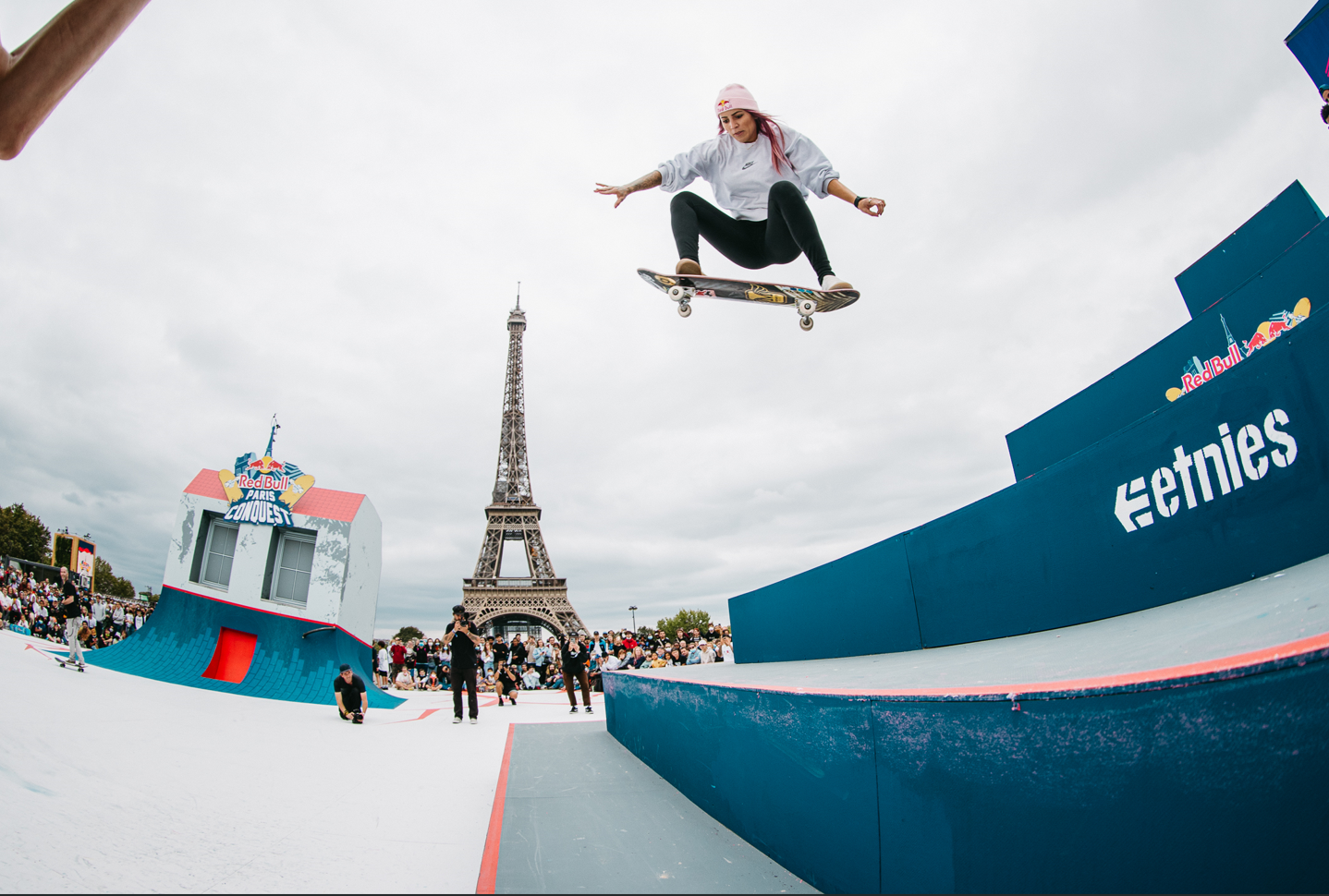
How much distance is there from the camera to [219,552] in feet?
43.5

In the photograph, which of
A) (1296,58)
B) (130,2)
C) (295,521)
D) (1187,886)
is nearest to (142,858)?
(130,2)

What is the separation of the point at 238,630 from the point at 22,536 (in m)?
72.4

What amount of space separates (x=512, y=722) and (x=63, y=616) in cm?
924

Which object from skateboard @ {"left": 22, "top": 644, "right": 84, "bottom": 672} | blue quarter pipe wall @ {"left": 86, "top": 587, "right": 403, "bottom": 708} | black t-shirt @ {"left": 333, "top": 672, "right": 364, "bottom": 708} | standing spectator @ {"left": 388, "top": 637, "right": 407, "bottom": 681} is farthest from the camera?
standing spectator @ {"left": 388, "top": 637, "right": 407, "bottom": 681}

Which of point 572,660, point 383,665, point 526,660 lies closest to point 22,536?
point 383,665

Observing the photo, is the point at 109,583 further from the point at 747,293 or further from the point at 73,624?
the point at 747,293

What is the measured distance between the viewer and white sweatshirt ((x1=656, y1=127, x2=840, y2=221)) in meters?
4.23

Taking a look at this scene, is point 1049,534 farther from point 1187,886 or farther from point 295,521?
point 295,521

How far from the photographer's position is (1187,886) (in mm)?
1278

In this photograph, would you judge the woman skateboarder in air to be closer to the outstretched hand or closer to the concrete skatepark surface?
the outstretched hand

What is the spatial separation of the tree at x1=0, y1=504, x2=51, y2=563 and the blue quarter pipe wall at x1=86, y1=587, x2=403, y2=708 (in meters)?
65.3

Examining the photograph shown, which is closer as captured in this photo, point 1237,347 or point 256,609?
point 1237,347

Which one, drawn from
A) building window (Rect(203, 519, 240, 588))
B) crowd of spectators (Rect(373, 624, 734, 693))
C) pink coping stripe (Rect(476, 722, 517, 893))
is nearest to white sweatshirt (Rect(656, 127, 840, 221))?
pink coping stripe (Rect(476, 722, 517, 893))

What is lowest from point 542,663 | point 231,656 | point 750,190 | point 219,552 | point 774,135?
point 542,663
